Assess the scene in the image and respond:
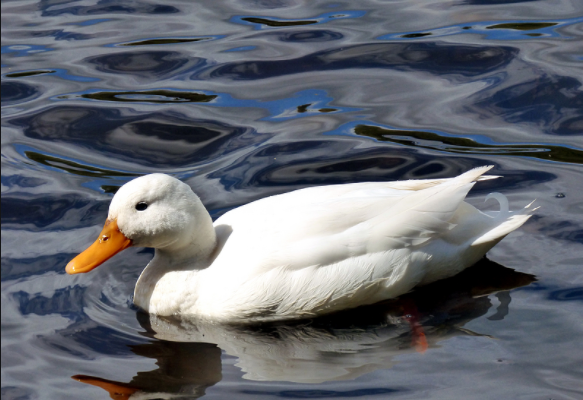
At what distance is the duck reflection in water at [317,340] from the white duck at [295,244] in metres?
0.09

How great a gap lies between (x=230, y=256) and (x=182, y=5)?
659 centimetres

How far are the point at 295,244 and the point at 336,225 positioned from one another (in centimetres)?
30

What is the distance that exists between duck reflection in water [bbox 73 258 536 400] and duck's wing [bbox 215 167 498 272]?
0.42m

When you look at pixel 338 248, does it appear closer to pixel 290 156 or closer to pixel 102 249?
pixel 102 249

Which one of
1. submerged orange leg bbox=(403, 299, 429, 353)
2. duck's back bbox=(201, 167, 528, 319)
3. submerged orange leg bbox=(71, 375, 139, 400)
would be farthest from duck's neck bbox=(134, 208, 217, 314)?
submerged orange leg bbox=(403, 299, 429, 353)

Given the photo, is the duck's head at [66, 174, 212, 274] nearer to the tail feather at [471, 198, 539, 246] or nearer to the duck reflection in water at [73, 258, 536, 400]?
the duck reflection in water at [73, 258, 536, 400]

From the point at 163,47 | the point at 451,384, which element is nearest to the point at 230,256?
the point at 451,384

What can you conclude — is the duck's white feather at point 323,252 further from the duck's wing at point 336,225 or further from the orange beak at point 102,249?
the orange beak at point 102,249

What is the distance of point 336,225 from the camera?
521cm

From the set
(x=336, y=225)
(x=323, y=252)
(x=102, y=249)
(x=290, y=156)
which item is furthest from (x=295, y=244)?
(x=290, y=156)

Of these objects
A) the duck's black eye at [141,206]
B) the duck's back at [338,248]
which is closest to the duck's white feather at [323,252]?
the duck's back at [338,248]

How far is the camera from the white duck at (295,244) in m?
5.14

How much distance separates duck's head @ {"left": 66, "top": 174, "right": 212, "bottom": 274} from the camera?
5.26m

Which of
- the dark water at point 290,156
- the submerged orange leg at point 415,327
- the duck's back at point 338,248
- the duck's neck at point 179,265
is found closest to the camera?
the dark water at point 290,156
